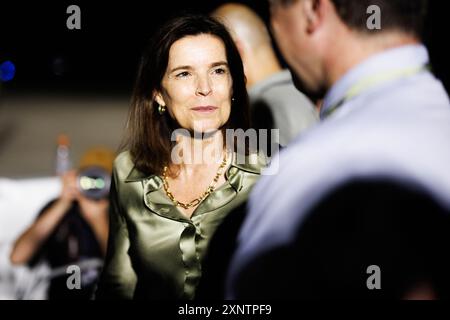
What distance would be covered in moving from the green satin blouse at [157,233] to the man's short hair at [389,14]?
45 cm

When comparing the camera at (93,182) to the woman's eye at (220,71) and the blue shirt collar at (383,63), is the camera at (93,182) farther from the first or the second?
the blue shirt collar at (383,63)

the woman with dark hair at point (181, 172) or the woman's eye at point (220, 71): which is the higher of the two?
the woman's eye at point (220, 71)

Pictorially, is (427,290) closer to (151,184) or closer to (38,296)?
(151,184)

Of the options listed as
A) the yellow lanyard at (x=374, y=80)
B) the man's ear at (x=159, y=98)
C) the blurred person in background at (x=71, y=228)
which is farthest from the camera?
the blurred person in background at (x=71, y=228)

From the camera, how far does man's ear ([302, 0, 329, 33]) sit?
77 cm

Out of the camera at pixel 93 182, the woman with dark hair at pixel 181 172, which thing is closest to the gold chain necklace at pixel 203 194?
the woman with dark hair at pixel 181 172

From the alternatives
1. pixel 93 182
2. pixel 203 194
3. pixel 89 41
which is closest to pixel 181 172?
pixel 203 194

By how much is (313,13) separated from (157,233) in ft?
1.85

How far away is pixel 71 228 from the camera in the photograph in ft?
7.12

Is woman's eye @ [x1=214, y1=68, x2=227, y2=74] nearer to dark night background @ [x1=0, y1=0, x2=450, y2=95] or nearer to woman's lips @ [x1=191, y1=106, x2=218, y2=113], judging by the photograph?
woman's lips @ [x1=191, y1=106, x2=218, y2=113]

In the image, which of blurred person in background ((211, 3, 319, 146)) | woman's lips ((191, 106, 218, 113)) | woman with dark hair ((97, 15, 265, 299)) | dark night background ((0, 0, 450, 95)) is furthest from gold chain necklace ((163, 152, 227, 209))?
dark night background ((0, 0, 450, 95))

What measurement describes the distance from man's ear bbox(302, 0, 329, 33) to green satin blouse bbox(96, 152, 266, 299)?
41 centimetres

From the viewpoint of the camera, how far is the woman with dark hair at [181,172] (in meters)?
1.08

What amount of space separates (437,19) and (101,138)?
3136 mm
